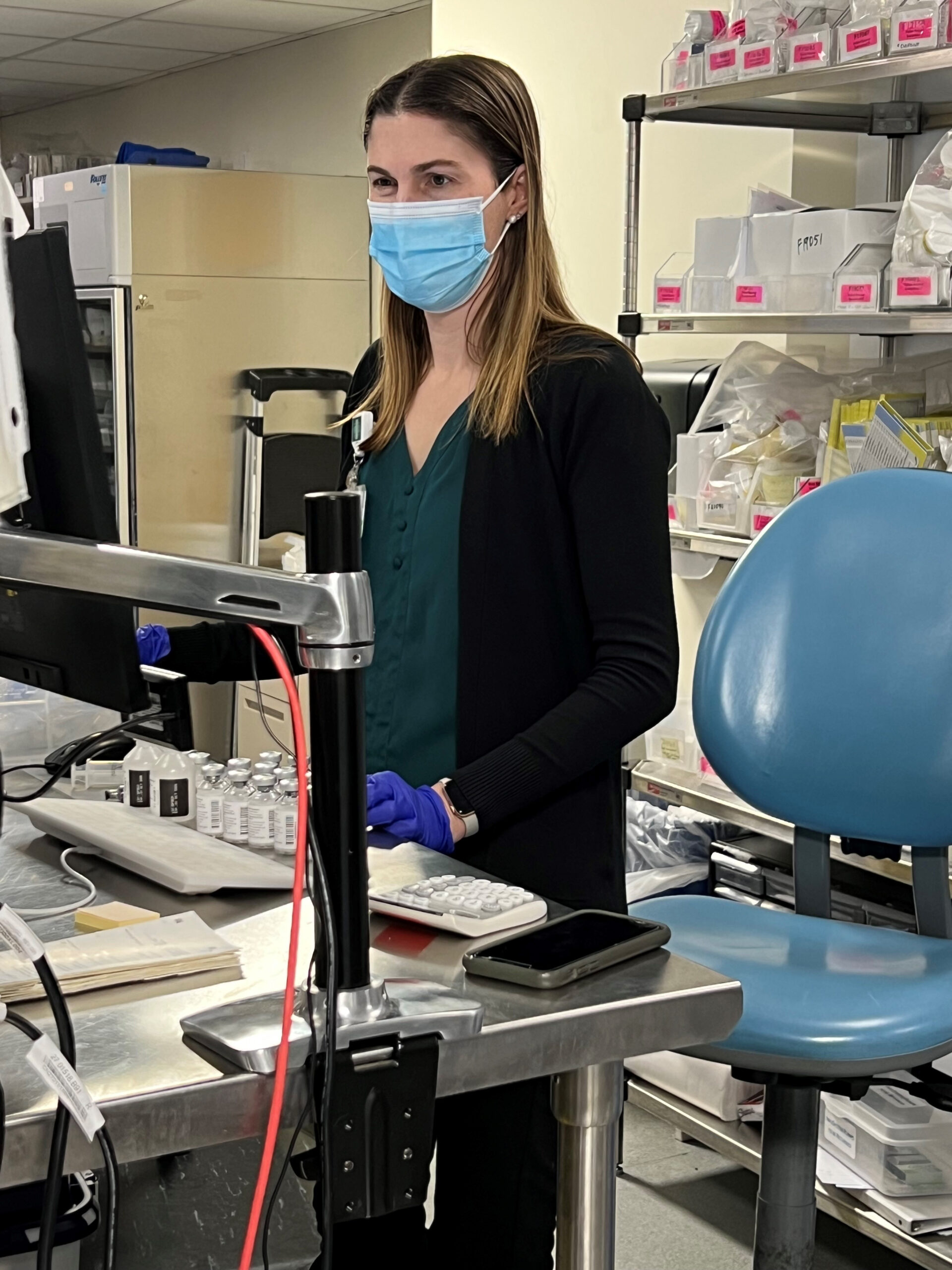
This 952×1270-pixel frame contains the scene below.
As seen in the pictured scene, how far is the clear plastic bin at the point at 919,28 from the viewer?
2.07 m

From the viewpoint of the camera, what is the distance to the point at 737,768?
1.84 meters

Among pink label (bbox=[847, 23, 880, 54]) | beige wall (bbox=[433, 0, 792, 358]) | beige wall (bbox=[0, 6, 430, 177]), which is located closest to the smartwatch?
pink label (bbox=[847, 23, 880, 54])

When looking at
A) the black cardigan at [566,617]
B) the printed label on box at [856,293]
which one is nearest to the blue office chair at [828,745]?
the black cardigan at [566,617]

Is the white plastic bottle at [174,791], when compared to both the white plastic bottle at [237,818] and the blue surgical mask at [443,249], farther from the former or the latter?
the blue surgical mask at [443,249]

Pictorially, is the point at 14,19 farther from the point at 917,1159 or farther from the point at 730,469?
the point at 917,1159

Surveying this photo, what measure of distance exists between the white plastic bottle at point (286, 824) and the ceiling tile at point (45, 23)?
4.26 meters

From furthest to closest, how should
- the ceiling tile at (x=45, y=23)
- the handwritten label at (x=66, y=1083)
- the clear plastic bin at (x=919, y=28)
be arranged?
1. the ceiling tile at (x=45, y=23)
2. the clear plastic bin at (x=919, y=28)
3. the handwritten label at (x=66, y=1083)

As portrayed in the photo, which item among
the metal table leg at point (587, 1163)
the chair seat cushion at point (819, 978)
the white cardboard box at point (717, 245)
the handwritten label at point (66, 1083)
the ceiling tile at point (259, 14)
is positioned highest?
the ceiling tile at point (259, 14)

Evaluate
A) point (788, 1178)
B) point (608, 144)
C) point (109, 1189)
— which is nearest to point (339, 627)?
point (109, 1189)

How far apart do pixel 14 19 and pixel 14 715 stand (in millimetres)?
4046

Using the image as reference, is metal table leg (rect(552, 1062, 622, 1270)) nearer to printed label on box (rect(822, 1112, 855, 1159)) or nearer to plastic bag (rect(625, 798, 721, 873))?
printed label on box (rect(822, 1112, 855, 1159))

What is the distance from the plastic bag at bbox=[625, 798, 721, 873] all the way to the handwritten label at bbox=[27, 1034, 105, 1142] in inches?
79.9

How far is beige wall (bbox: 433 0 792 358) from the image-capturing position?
311cm

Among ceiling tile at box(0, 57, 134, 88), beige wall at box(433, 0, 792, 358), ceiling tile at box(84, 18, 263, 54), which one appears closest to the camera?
beige wall at box(433, 0, 792, 358)
